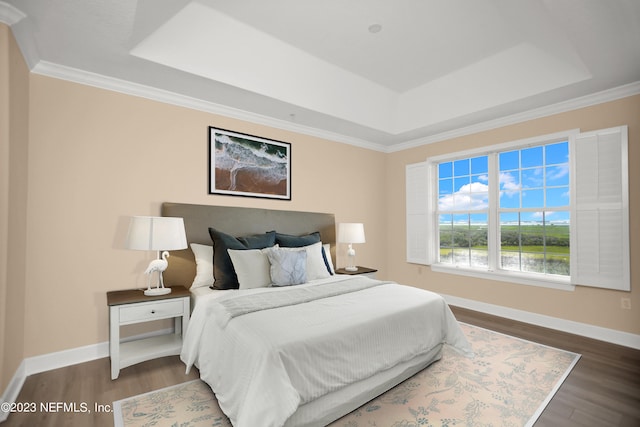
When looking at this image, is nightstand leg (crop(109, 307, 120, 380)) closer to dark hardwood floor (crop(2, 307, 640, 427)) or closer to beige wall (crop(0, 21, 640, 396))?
dark hardwood floor (crop(2, 307, 640, 427))

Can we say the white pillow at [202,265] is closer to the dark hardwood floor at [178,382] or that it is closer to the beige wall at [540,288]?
the dark hardwood floor at [178,382]

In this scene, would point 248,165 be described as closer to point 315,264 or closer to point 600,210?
point 315,264

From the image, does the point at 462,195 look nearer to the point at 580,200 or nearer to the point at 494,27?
the point at 580,200

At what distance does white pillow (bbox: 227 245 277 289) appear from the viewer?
2836mm

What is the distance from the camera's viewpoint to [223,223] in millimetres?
3359

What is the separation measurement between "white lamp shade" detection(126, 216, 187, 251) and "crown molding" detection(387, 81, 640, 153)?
3.86m

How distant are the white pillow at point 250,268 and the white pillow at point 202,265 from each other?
0.91 ft

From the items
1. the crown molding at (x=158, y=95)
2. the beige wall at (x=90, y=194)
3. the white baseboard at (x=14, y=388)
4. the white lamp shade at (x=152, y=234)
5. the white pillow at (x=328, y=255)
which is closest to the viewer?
the white baseboard at (x=14, y=388)

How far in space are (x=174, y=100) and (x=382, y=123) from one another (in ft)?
8.87

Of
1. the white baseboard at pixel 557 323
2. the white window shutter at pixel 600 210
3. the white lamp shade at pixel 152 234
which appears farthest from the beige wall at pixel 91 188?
the white window shutter at pixel 600 210

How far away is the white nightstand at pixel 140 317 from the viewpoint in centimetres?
234

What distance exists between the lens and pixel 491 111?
369cm

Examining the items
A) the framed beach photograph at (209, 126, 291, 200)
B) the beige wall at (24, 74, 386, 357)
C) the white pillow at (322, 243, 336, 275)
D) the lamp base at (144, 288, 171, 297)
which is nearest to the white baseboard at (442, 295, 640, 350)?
the white pillow at (322, 243, 336, 275)

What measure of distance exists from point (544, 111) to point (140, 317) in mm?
4744
